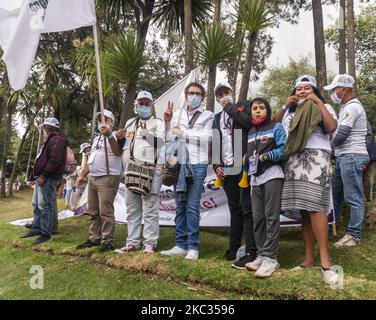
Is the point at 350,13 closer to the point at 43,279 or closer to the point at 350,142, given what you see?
the point at 350,142

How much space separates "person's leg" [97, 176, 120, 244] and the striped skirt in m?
2.38

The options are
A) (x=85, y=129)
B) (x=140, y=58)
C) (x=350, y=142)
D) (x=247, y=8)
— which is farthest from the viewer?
(x=85, y=129)

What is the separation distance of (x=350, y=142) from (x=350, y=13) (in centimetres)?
701

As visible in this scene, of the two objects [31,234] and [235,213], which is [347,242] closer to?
[235,213]

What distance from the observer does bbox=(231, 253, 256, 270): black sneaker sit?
3.82 meters

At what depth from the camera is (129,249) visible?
15.9ft

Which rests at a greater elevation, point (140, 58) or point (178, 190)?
point (140, 58)

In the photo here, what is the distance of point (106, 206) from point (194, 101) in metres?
1.78

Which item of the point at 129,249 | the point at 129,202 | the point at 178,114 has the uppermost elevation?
the point at 178,114

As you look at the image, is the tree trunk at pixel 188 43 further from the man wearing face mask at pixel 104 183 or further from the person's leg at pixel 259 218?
the person's leg at pixel 259 218

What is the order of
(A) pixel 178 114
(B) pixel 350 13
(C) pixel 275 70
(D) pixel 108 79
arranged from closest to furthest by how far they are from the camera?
1. (A) pixel 178 114
2. (D) pixel 108 79
3. (B) pixel 350 13
4. (C) pixel 275 70

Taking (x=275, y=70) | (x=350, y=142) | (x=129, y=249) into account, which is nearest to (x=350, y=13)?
(x=350, y=142)

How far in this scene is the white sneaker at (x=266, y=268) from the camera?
11.5ft

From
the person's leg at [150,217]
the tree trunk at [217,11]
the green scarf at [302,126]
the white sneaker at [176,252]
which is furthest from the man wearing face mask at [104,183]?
the tree trunk at [217,11]
